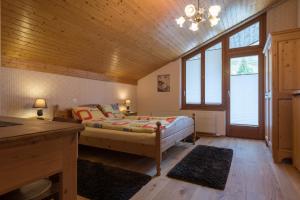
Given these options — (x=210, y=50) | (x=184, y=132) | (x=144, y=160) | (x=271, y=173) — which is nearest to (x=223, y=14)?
(x=210, y=50)

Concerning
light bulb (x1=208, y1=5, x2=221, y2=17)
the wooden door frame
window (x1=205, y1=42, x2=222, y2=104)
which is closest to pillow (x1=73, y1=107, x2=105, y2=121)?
light bulb (x1=208, y1=5, x2=221, y2=17)

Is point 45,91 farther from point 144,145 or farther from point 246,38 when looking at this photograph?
point 246,38

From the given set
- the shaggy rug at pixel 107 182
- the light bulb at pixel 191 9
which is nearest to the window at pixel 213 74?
the light bulb at pixel 191 9

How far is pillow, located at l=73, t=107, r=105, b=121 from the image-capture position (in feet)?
12.1

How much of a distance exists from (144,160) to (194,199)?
1.26 meters

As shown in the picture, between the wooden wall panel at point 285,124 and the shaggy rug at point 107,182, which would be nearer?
the shaggy rug at point 107,182

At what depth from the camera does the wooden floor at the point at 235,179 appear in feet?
6.23

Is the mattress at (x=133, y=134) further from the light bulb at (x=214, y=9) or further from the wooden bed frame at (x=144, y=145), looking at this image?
the light bulb at (x=214, y=9)

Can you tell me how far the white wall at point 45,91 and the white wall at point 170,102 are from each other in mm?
1270

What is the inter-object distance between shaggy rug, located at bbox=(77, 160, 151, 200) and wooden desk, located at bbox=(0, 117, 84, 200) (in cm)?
96

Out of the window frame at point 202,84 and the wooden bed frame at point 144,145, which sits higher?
the window frame at point 202,84

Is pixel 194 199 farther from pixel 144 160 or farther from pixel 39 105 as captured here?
pixel 39 105

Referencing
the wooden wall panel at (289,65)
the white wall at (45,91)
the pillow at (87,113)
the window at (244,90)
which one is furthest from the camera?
the window at (244,90)

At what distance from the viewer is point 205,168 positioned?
257 centimetres
